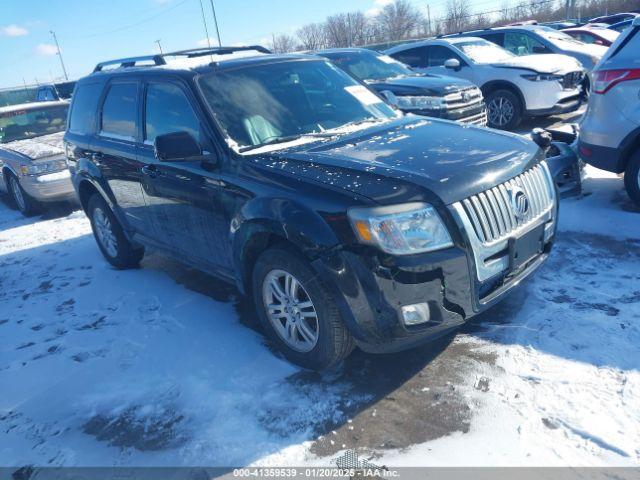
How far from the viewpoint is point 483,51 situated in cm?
1056

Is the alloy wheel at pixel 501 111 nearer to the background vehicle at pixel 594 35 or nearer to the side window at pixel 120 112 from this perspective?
the side window at pixel 120 112

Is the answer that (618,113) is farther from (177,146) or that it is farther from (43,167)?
(43,167)

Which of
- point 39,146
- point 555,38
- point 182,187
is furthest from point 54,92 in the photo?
point 182,187

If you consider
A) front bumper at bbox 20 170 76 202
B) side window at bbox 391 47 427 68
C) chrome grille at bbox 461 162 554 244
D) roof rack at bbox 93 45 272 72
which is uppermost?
roof rack at bbox 93 45 272 72

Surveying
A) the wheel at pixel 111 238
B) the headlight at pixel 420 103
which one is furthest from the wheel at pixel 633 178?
the wheel at pixel 111 238

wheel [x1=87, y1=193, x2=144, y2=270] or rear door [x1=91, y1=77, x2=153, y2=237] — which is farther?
wheel [x1=87, y1=193, x2=144, y2=270]

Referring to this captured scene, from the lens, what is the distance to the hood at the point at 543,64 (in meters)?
9.16

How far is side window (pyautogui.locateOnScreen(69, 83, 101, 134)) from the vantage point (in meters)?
5.30

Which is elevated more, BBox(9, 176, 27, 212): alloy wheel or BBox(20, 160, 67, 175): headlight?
BBox(20, 160, 67, 175): headlight

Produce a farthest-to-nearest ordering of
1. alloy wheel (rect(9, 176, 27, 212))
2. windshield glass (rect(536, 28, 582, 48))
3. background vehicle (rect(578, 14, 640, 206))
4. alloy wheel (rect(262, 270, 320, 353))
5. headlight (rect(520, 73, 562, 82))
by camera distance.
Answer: windshield glass (rect(536, 28, 582, 48)), headlight (rect(520, 73, 562, 82)), alloy wheel (rect(9, 176, 27, 212)), background vehicle (rect(578, 14, 640, 206)), alloy wheel (rect(262, 270, 320, 353))

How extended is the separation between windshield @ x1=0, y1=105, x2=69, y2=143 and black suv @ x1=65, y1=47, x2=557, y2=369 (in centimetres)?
593

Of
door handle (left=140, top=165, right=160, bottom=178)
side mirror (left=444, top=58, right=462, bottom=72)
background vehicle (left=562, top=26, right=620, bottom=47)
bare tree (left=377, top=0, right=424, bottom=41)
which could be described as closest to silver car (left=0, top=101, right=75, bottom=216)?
door handle (left=140, top=165, right=160, bottom=178)

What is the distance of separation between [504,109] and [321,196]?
7845 millimetres

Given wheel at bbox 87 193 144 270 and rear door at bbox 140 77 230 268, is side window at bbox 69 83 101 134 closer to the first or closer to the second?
wheel at bbox 87 193 144 270
